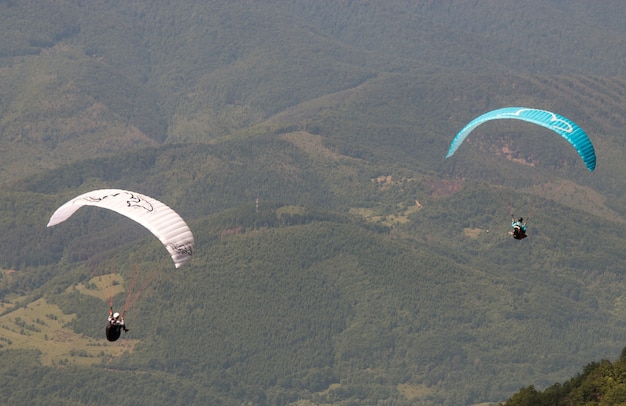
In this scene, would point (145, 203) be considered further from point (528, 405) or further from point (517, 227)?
point (528, 405)

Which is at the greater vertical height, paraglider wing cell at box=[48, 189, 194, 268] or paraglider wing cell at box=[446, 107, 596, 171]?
paraglider wing cell at box=[446, 107, 596, 171]

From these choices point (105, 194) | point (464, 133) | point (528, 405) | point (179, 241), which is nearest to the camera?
point (179, 241)

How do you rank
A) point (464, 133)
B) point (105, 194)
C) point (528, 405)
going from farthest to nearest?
point (528, 405) < point (464, 133) < point (105, 194)

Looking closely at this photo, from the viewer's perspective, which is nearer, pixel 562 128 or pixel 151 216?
pixel 151 216

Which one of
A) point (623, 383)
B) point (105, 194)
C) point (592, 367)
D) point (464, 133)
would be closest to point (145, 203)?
point (105, 194)

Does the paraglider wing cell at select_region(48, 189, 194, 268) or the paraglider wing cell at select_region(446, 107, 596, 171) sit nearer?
the paraglider wing cell at select_region(48, 189, 194, 268)

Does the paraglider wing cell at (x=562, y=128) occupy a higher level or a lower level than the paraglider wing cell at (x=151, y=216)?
higher

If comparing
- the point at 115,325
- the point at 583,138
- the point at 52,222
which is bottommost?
the point at 115,325

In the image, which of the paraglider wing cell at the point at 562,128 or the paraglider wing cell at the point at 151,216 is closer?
the paraglider wing cell at the point at 151,216
